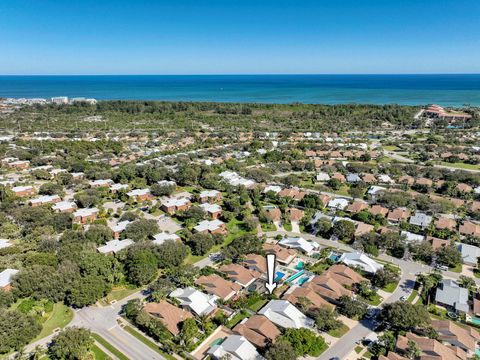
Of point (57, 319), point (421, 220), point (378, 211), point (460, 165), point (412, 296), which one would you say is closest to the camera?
point (57, 319)

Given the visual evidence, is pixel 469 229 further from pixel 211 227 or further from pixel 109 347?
pixel 109 347

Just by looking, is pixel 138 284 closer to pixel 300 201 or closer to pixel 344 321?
pixel 344 321

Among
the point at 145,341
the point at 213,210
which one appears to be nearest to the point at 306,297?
the point at 145,341

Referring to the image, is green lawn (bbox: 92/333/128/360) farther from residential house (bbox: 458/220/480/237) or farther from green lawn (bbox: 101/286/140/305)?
residential house (bbox: 458/220/480/237)

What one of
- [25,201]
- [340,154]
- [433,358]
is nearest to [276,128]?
[340,154]

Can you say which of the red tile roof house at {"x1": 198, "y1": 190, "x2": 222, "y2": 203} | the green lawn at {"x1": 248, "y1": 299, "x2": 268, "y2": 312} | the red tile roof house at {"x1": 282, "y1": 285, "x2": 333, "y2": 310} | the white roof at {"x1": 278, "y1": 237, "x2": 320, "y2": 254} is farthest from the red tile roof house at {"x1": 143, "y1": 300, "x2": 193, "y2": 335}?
the red tile roof house at {"x1": 198, "y1": 190, "x2": 222, "y2": 203}

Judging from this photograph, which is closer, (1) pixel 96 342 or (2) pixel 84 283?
(1) pixel 96 342
